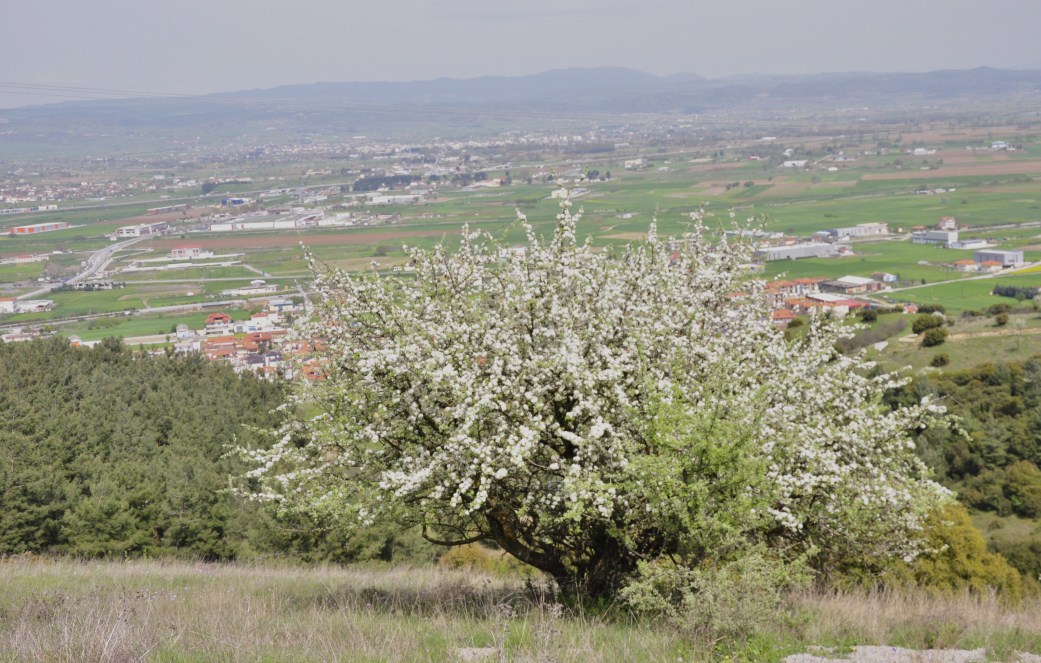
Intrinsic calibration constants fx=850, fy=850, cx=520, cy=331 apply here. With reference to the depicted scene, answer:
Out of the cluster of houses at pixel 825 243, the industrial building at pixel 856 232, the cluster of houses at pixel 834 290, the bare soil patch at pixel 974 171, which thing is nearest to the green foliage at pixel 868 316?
the cluster of houses at pixel 834 290

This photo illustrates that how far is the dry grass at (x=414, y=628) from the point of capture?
23.9 feet

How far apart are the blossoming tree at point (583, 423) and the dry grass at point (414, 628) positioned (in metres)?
1.12

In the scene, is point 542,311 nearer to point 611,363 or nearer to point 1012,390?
point 611,363

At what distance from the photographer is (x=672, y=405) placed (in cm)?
977

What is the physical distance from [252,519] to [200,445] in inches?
408

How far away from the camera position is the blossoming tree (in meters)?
9.84

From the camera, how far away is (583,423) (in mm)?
11391

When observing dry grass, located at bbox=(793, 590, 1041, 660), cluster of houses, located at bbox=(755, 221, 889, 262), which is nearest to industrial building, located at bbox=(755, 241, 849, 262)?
cluster of houses, located at bbox=(755, 221, 889, 262)

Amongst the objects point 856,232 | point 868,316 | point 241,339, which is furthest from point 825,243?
point 241,339

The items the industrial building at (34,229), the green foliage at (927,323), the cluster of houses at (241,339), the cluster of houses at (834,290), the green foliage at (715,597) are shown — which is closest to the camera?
the green foliage at (715,597)

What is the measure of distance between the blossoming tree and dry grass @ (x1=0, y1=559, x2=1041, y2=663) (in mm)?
1121

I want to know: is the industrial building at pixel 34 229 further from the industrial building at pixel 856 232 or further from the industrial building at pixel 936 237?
the industrial building at pixel 936 237

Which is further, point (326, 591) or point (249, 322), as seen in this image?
point (249, 322)

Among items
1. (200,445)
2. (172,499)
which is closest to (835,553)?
(172,499)
